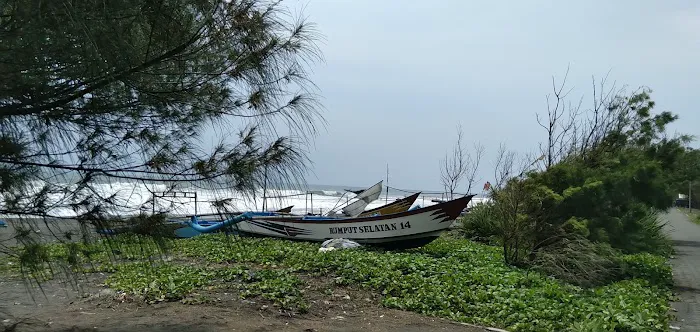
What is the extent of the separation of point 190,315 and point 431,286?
3.31 m

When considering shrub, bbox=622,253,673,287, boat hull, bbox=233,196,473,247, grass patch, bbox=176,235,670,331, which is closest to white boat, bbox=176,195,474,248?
boat hull, bbox=233,196,473,247

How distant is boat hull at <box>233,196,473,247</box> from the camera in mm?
13711

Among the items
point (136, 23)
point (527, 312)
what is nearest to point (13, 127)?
point (136, 23)

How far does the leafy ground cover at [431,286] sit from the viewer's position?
22.9 feet

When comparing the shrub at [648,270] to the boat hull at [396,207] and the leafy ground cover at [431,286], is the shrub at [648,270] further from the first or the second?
the boat hull at [396,207]

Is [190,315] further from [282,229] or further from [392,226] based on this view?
[282,229]

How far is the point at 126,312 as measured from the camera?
6680 mm

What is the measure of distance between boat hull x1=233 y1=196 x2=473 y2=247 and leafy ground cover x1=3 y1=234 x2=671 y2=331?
2.50 meters

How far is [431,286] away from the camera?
8328mm

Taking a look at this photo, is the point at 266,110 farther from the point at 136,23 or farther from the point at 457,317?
the point at 457,317

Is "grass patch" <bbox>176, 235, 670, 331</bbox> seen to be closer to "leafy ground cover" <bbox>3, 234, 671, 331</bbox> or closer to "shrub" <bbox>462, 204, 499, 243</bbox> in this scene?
"leafy ground cover" <bbox>3, 234, 671, 331</bbox>

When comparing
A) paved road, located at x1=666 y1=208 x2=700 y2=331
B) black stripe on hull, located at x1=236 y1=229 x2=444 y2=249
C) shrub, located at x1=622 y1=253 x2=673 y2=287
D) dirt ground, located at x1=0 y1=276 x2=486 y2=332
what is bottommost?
paved road, located at x1=666 y1=208 x2=700 y2=331

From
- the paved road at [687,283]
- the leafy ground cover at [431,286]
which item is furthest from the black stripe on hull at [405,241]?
the paved road at [687,283]

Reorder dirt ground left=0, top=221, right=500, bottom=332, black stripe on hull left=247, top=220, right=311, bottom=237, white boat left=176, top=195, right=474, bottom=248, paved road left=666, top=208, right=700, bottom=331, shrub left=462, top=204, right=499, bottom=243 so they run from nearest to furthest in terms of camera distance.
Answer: dirt ground left=0, top=221, right=500, bottom=332 < paved road left=666, top=208, right=700, bottom=331 < white boat left=176, top=195, right=474, bottom=248 < black stripe on hull left=247, top=220, right=311, bottom=237 < shrub left=462, top=204, right=499, bottom=243
